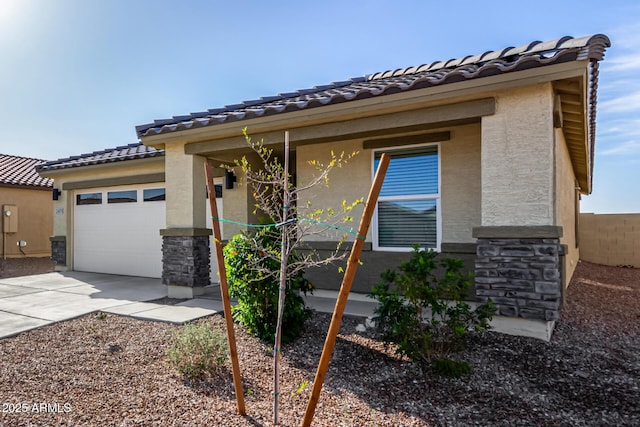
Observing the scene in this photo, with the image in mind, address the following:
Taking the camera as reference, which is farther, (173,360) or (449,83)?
(449,83)

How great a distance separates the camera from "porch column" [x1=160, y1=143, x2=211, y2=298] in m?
7.72

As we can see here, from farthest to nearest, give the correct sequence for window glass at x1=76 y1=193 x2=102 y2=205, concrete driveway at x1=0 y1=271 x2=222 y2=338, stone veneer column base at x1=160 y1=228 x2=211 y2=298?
1. window glass at x1=76 y1=193 x2=102 y2=205
2. stone veneer column base at x1=160 y1=228 x2=211 y2=298
3. concrete driveway at x1=0 y1=271 x2=222 y2=338

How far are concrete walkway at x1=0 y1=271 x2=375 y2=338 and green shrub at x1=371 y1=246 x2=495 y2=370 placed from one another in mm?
1974

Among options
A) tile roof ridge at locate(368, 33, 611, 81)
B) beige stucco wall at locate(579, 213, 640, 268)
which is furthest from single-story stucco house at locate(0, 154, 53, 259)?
beige stucco wall at locate(579, 213, 640, 268)

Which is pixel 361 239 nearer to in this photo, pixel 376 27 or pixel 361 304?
pixel 361 304

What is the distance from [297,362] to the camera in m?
4.39

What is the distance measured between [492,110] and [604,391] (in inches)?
135

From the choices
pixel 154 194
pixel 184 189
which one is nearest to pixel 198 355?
pixel 184 189

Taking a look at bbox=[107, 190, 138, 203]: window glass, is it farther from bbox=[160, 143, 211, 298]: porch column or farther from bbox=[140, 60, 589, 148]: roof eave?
bbox=[160, 143, 211, 298]: porch column

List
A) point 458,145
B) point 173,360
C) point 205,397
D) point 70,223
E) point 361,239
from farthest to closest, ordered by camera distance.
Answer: point 70,223, point 458,145, point 173,360, point 205,397, point 361,239

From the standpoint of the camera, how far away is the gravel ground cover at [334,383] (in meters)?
3.24

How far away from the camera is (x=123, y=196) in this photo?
1133 centimetres

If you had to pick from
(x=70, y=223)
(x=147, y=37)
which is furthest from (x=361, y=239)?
(x=70, y=223)

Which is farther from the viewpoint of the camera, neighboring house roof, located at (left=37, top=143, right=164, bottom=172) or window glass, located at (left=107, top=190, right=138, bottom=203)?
window glass, located at (left=107, top=190, right=138, bottom=203)
